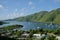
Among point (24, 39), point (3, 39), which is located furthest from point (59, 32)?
point (3, 39)

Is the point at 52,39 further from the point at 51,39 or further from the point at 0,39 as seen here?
the point at 0,39

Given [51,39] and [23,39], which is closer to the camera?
[51,39]

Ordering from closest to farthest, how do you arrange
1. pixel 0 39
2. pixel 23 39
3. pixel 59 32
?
pixel 0 39 → pixel 23 39 → pixel 59 32

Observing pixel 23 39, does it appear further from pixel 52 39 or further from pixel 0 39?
pixel 52 39

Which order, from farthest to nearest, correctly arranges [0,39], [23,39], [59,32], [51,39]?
[59,32] → [23,39] → [0,39] → [51,39]

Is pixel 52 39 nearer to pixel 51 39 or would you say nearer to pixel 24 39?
pixel 51 39

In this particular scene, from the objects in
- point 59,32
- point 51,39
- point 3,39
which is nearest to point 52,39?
point 51,39

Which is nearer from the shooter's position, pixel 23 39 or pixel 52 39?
pixel 52 39

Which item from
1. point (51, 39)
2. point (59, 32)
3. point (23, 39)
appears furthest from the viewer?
point (59, 32)

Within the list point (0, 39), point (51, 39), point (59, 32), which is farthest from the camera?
point (59, 32)
